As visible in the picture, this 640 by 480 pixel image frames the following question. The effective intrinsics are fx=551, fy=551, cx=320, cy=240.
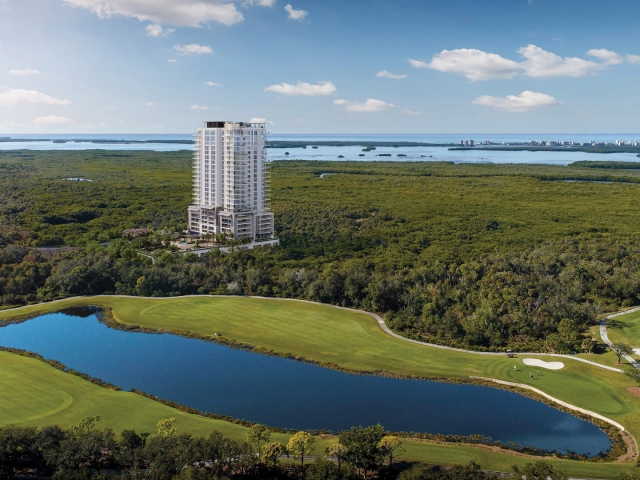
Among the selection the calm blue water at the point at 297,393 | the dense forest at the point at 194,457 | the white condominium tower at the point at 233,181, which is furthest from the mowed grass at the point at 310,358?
the white condominium tower at the point at 233,181

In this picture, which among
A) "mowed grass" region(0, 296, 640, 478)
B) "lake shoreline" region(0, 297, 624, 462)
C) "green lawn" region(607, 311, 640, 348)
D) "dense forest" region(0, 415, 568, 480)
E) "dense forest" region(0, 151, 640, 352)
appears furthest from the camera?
"dense forest" region(0, 151, 640, 352)

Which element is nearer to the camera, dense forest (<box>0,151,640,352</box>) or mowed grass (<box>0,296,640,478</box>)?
Result: mowed grass (<box>0,296,640,478</box>)

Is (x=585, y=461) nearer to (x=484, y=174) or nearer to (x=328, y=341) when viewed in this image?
(x=328, y=341)

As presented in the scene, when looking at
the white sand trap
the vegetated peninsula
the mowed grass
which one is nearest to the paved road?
the vegetated peninsula

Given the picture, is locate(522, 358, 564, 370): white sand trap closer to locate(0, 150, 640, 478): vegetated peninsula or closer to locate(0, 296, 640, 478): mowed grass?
locate(0, 296, 640, 478): mowed grass

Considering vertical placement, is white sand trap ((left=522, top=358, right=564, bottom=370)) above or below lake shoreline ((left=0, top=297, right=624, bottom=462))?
above

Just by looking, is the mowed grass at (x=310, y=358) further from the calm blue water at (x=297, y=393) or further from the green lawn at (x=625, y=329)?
the green lawn at (x=625, y=329)
